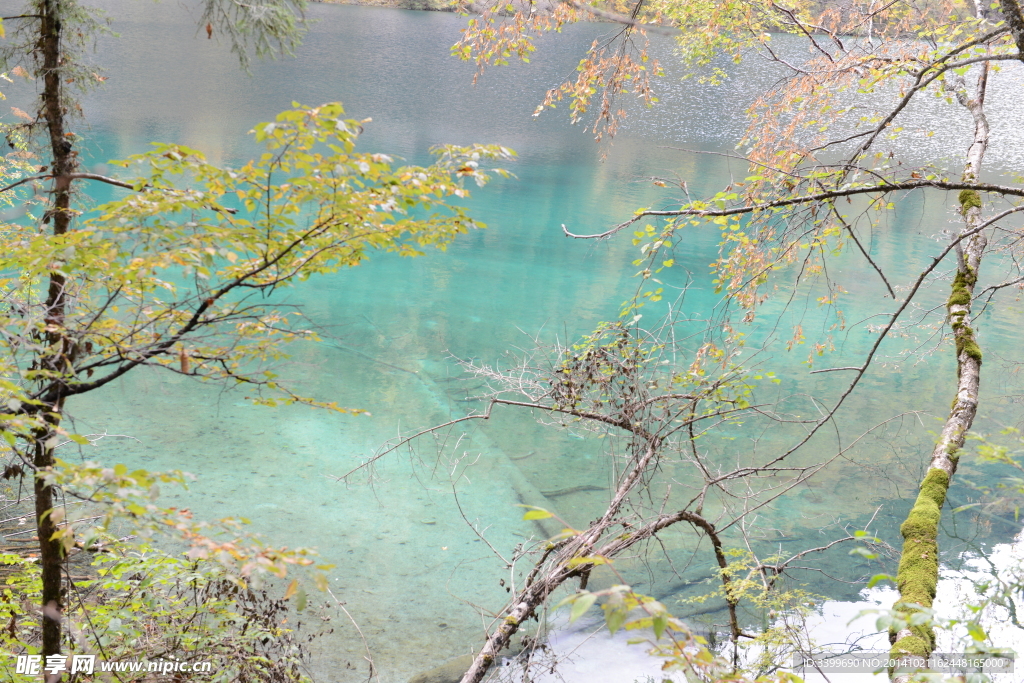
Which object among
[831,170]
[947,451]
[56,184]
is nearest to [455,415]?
[831,170]

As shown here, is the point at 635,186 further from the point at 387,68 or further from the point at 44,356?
the point at 44,356

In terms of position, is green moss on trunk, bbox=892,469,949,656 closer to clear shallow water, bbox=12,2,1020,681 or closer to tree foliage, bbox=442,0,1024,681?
tree foliage, bbox=442,0,1024,681

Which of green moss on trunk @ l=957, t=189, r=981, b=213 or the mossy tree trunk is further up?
green moss on trunk @ l=957, t=189, r=981, b=213

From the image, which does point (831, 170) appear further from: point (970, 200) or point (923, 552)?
point (923, 552)

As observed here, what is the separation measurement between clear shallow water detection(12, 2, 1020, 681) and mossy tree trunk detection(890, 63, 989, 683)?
13.6 inches

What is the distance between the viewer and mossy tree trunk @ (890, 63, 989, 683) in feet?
7.48

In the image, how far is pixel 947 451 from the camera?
Answer: 2.96 m

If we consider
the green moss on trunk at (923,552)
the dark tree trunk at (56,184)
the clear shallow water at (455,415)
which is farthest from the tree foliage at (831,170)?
the dark tree trunk at (56,184)

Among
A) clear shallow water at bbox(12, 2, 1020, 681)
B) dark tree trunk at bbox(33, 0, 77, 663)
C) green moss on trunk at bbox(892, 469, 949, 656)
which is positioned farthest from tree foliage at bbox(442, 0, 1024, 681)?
dark tree trunk at bbox(33, 0, 77, 663)

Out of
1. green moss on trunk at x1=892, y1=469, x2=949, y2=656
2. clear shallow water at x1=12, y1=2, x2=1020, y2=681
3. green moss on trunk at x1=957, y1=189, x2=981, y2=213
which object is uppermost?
green moss on trunk at x1=957, y1=189, x2=981, y2=213

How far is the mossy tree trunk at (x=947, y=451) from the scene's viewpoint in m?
2.28

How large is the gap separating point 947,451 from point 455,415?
4939 mm

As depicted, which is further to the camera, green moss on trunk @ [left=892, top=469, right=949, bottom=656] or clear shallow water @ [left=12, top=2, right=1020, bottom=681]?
clear shallow water @ [left=12, top=2, right=1020, bottom=681]

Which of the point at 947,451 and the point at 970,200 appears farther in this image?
the point at 970,200
